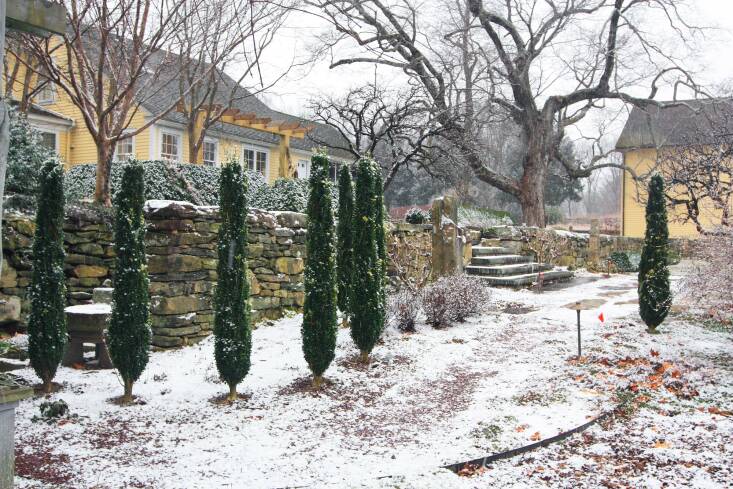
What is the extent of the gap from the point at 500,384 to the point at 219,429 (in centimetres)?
261

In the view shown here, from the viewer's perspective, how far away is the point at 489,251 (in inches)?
514

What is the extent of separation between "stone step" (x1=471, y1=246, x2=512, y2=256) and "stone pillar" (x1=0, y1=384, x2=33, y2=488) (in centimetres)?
1082

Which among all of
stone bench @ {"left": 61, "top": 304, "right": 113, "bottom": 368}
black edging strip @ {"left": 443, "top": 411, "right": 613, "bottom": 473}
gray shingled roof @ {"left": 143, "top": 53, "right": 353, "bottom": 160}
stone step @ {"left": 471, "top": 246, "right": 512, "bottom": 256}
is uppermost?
gray shingled roof @ {"left": 143, "top": 53, "right": 353, "bottom": 160}

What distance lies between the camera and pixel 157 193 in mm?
9789

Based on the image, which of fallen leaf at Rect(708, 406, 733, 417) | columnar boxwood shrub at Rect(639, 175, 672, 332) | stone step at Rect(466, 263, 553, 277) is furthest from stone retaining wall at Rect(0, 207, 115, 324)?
stone step at Rect(466, 263, 553, 277)

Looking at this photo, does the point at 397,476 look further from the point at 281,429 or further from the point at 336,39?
the point at 336,39

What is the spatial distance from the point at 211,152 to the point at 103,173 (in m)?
11.2

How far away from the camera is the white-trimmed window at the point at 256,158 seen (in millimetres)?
19862

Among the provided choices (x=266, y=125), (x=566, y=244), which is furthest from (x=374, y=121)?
(x=566, y=244)

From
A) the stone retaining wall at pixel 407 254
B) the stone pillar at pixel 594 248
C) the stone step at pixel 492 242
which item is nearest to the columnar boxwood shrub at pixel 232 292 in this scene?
the stone retaining wall at pixel 407 254

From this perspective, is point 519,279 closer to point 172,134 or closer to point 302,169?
point 172,134

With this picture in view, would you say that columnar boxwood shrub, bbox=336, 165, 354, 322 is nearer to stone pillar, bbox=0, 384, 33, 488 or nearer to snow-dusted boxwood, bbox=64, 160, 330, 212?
stone pillar, bbox=0, 384, 33, 488

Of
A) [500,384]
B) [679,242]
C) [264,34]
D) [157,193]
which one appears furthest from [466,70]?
[500,384]

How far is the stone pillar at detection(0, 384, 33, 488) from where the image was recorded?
246 cm
